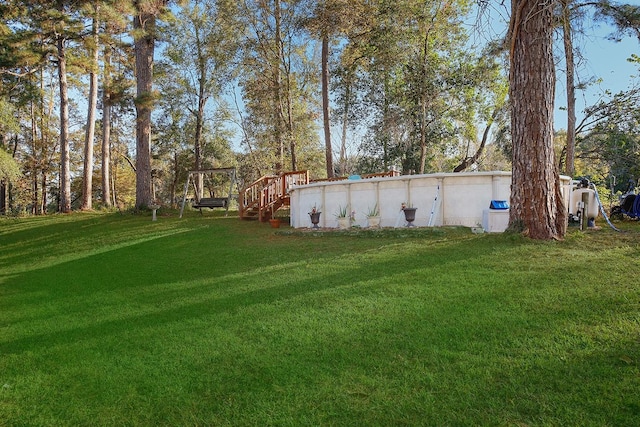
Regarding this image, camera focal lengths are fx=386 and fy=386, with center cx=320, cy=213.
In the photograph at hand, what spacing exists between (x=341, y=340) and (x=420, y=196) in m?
6.74

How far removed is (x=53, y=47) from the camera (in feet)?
49.9

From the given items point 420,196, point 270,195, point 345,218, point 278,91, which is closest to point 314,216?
point 345,218

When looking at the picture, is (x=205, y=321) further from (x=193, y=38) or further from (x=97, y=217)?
(x=193, y=38)

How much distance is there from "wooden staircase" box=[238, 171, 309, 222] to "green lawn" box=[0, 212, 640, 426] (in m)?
6.54

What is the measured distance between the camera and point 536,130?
6082 mm

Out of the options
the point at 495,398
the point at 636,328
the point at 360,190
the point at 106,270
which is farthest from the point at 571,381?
the point at 360,190

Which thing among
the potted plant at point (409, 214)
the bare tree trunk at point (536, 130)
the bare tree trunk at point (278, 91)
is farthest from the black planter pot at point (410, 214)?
the bare tree trunk at point (278, 91)

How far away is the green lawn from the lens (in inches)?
80.9

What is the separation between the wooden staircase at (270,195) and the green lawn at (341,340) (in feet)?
21.5

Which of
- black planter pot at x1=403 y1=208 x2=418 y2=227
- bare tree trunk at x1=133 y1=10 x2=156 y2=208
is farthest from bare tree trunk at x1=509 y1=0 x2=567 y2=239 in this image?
bare tree trunk at x1=133 y1=10 x2=156 y2=208

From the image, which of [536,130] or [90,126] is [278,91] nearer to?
[90,126]

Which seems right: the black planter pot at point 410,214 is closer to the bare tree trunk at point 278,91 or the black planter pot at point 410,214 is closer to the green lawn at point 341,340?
the green lawn at point 341,340

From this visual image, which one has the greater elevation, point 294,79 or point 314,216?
point 294,79

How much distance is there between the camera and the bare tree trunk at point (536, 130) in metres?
6.06
